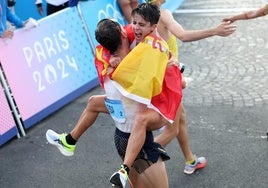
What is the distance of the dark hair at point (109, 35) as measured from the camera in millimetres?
3108

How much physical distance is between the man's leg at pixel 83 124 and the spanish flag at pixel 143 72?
520 millimetres

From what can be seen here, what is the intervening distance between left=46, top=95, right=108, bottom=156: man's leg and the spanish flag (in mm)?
520

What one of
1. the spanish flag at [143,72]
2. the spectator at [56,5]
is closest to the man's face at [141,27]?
the spanish flag at [143,72]

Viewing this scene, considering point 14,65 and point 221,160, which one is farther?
point 14,65

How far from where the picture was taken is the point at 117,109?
325 centimetres

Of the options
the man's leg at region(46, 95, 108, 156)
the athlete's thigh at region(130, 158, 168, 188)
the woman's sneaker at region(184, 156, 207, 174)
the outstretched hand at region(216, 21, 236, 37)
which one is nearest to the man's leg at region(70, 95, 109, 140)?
the man's leg at region(46, 95, 108, 156)

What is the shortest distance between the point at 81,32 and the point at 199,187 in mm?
3476

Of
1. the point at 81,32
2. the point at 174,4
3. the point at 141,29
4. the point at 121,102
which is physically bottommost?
the point at 174,4

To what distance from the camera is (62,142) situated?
12.6 feet

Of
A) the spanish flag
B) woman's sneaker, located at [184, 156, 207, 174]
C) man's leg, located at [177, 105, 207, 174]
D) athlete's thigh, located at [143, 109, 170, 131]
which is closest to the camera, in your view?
the spanish flag

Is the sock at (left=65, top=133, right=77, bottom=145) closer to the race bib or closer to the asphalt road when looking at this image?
the race bib

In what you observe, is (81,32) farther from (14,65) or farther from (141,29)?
(141,29)

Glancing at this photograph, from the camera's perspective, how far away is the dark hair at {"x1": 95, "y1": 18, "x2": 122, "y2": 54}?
10.2 ft

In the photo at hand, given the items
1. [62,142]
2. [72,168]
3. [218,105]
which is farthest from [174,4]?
[62,142]
